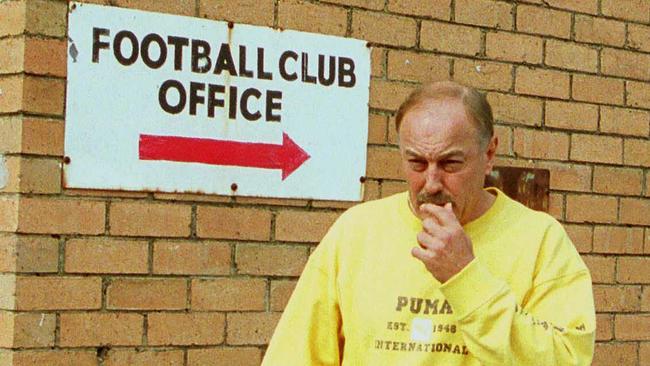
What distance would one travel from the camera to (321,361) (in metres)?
3.20

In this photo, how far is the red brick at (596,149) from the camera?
552cm

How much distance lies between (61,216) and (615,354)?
2.50 metres

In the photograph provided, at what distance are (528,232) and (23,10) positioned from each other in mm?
1865

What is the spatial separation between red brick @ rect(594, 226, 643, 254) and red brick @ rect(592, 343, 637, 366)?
15.1 inches

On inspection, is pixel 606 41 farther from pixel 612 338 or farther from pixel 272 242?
pixel 272 242

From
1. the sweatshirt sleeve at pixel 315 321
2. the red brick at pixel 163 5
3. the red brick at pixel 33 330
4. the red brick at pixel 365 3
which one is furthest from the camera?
the red brick at pixel 365 3

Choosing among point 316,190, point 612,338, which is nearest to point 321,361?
point 316,190

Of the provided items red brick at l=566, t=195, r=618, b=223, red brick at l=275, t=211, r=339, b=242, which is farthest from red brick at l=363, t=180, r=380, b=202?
red brick at l=566, t=195, r=618, b=223

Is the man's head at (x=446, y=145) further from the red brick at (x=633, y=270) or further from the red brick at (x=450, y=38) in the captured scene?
the red brick at (x=633, y=270)

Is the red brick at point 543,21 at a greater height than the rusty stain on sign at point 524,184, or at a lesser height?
greater

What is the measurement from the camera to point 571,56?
5520 mm

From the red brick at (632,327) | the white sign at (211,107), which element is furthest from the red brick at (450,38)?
the red brick at (632,327)

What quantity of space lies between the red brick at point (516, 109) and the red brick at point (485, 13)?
0.92 ft

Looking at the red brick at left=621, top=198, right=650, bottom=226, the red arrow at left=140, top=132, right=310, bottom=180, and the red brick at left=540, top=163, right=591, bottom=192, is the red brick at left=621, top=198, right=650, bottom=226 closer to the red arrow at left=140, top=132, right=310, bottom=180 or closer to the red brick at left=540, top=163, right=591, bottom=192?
the red brick at left=540, top=163, right=591, bottom=192
